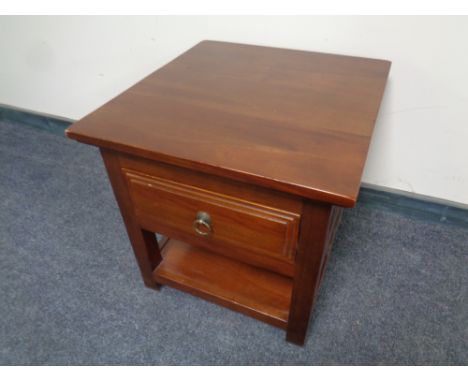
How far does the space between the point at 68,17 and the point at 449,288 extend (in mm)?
1495

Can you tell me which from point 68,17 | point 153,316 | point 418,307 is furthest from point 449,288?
point 68,17

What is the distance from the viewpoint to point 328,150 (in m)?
0.55

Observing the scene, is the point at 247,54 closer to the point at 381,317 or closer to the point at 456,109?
the point at 456,109

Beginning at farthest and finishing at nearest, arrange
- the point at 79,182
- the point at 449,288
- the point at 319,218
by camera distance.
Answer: the point at 79,182
the point at 449,288
the point at 319,218

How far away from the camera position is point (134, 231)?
800 millimetres

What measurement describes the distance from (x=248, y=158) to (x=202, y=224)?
19 centimetres

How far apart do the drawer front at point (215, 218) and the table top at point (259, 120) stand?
9 centimetres

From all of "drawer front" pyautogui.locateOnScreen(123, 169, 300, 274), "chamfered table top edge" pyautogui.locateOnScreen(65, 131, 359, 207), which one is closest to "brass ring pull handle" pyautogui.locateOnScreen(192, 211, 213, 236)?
"drawer front" pyautogui.locateOnScreen(123, 169, 300, 274)

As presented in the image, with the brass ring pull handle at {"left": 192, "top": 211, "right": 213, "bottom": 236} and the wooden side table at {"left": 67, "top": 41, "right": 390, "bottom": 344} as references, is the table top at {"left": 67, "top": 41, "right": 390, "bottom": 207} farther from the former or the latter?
the brass ring pull handle at {"left": 192, "top": 211, "right": 213, "bottom": 236}

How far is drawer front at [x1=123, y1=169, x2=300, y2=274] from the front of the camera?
1.96ft

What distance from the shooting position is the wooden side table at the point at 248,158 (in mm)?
535

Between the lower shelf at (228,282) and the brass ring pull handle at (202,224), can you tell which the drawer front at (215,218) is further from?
the lower shelf at (228,282)

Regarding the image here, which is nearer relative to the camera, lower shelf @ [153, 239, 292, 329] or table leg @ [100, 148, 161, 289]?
table leg @ [100, 148, 161, 289]

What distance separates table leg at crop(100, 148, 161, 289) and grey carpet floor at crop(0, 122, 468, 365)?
10 cm
